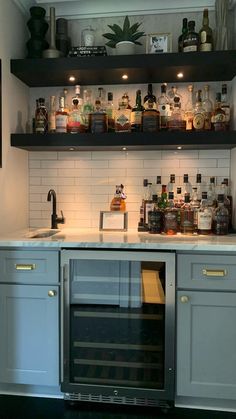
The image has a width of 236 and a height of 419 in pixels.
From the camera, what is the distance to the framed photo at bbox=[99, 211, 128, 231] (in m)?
2.48

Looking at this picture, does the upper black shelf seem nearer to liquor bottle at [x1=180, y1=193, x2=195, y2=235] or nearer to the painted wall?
the painted wall

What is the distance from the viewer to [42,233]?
2.43 metres

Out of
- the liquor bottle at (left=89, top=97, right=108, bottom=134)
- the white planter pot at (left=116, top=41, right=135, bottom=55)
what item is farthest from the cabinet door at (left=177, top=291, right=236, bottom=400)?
the white planter pot at (left=116, top=41, right=135, bottom=55)

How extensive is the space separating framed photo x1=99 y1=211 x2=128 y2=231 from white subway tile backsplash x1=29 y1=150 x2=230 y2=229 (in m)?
0.13

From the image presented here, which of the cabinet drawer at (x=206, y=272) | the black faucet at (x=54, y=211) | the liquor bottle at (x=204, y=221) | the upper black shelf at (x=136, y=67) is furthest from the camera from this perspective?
the black faucet at (x=54, y=211)

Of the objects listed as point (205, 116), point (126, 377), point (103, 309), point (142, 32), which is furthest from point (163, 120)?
point (126, 377)

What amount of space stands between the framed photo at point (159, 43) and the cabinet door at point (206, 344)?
1547 mm

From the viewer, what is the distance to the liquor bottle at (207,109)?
237cm

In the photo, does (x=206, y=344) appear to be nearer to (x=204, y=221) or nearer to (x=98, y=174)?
(x=204, y=221)

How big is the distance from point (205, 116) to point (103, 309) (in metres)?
1.38

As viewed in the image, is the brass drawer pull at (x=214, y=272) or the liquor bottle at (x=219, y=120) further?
the liquor bottle at (x=219, y=120)

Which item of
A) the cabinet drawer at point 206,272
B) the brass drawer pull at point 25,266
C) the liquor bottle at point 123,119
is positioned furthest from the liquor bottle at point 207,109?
the brass drawer pull at point 25,266

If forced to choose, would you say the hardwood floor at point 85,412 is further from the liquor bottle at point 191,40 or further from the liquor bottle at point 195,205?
the liquor bottle at point 191,40

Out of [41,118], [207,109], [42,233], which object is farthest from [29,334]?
[207,109]
